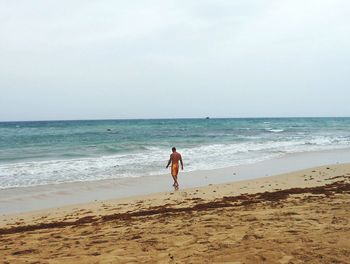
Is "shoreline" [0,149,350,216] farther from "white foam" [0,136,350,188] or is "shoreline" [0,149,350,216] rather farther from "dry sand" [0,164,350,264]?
"dry sand" [0,164,350,264]

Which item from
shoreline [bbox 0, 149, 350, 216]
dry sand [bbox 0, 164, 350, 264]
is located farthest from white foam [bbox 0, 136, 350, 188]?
dry sand [bbox 0, 164, 350, 264]

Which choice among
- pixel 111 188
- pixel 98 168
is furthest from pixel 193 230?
pixel 98 168

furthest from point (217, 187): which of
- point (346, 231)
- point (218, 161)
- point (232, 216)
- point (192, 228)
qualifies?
point (218, 161)

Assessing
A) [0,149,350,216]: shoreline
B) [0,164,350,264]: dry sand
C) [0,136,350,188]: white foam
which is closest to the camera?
[0,164,350,264]: dry sand

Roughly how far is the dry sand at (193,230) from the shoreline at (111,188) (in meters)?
1.29

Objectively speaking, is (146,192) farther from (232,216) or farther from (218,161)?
(218,161)

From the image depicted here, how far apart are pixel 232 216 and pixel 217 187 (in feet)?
17.6

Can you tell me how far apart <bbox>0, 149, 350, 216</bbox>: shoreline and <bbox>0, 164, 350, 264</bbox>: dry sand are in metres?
1.29

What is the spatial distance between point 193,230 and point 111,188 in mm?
7736

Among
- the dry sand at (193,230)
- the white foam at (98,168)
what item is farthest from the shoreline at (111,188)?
the dry sand at (193,230)

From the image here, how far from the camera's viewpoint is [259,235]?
6.22 metres

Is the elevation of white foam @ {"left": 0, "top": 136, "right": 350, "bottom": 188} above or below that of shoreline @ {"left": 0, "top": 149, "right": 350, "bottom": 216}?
above

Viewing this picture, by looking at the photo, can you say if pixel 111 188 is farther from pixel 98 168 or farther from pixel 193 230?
pixel 193 230

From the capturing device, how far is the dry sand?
5469 mm
